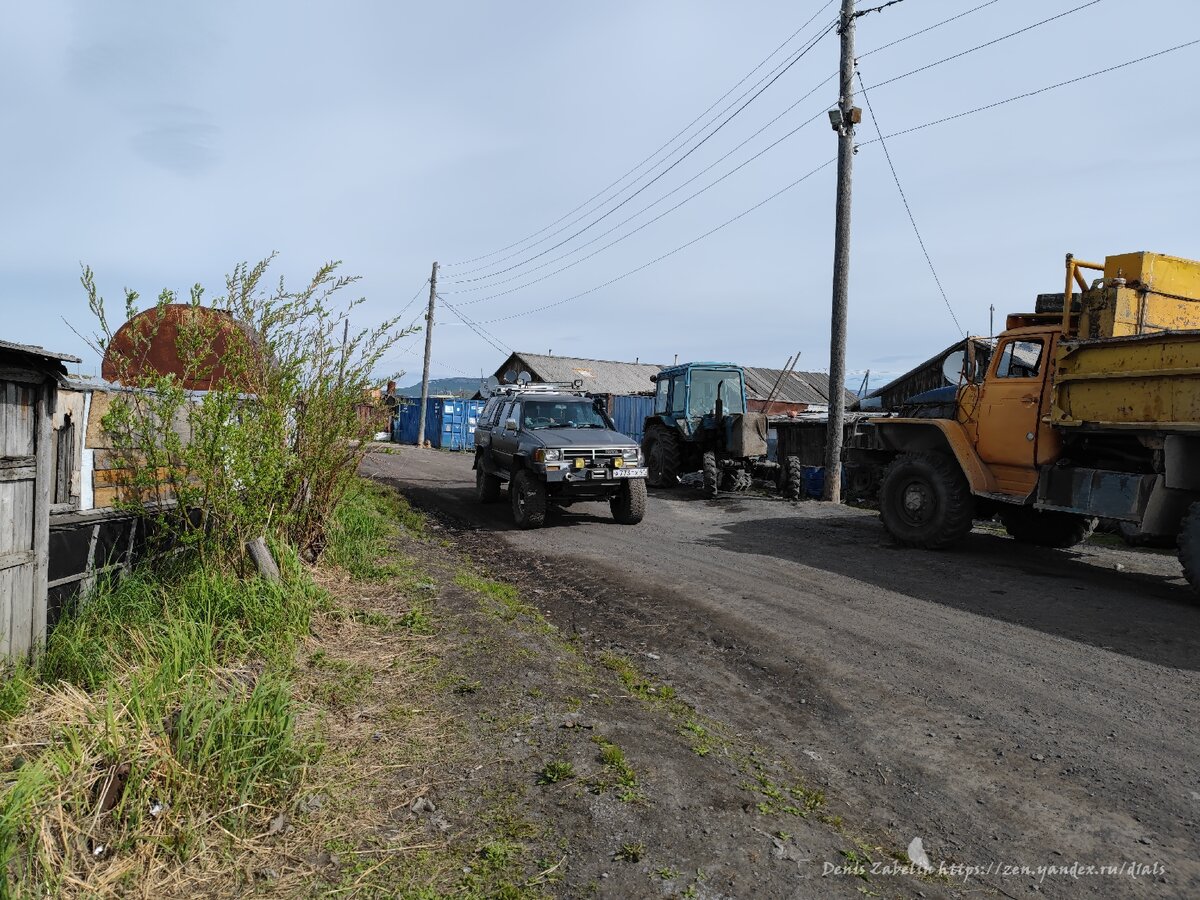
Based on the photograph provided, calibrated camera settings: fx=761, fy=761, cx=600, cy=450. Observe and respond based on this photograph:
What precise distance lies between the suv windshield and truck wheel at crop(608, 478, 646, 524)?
122 centimetres

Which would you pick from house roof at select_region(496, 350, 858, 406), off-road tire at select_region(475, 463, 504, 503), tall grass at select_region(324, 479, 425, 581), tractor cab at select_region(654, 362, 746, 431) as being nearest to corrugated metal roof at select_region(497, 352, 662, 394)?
house roof at select_region(496, 350, 858, 406)

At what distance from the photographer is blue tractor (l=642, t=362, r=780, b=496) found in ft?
49.2

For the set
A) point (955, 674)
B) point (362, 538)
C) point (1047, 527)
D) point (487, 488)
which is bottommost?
point (955, 674)

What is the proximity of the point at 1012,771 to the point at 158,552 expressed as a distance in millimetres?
5627

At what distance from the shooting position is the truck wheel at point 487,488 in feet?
42.4

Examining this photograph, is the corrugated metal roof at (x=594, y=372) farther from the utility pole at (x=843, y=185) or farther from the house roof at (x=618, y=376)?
the utility pole at (x=843, y=185)

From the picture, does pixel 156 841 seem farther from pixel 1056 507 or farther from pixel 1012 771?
pixel 1056 507

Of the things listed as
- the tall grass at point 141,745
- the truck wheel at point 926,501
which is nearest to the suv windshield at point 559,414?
the truck wheel at point 926,501

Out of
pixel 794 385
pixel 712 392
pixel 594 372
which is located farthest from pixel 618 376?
pixel 712 392

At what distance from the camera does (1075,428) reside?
25.2ft

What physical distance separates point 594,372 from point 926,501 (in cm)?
3648

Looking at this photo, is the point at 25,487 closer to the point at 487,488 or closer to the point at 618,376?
the point at 487,488

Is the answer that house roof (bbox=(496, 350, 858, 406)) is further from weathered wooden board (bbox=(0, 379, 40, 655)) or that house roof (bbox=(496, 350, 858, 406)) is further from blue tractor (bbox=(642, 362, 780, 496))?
weathered wooden board (bbox=(0, 379, 40, 655))

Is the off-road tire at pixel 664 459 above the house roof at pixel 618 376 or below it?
below
